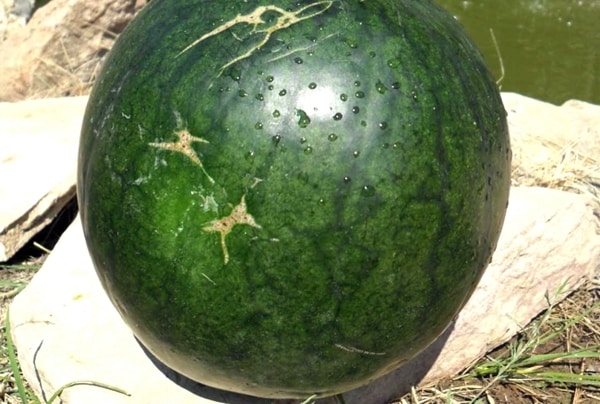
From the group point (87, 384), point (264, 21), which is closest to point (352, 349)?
point (264, 21)

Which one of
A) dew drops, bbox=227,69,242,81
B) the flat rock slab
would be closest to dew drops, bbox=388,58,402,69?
dew drops, bbox=227,69,242,81

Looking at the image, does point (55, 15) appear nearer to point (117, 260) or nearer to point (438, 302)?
point (117, 260)

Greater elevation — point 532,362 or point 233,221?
point 233,221

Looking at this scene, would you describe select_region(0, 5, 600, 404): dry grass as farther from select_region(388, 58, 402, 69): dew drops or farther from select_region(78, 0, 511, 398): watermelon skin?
select_region(388, 58, 402, 69): dew drops

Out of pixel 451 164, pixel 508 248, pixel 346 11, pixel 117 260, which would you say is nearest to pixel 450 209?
pixel 451 164

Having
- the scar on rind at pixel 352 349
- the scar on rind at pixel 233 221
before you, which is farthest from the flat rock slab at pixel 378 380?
the scar on rind at pixel 233 221

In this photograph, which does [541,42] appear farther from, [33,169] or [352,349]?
[352,349]
